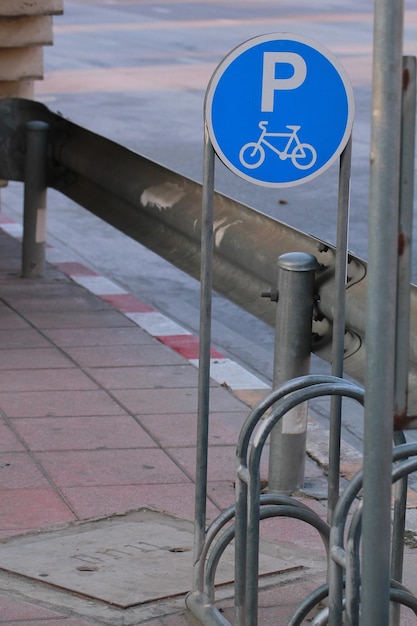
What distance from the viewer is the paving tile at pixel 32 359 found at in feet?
24.5

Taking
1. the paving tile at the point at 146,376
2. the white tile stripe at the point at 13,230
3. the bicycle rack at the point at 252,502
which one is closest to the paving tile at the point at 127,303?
the paving tile at the point at 146,376

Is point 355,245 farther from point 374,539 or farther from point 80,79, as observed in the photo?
point 80,79

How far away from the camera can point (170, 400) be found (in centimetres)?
690

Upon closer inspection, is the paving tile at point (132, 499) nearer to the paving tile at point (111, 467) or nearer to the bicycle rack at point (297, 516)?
the paving tile at point (111, 467)

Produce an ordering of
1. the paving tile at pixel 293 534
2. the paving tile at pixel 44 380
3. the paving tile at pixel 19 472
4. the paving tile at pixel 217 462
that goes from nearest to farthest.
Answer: the paving tile at pixel 293 534
the paving tile at pixel 19 472
the paving tile at pixel 217 462
the paving tile at pixel 44 380

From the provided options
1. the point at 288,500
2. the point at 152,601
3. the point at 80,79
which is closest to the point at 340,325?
the point at 288,500

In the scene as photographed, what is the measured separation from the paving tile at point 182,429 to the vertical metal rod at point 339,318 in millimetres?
1659

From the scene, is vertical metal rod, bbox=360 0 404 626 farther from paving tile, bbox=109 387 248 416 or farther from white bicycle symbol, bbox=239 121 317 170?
paving tile, bbox=109 387 248 416

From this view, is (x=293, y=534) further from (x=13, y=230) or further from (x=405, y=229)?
(x=13, y=230)

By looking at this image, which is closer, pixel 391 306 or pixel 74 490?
pixel 391 306

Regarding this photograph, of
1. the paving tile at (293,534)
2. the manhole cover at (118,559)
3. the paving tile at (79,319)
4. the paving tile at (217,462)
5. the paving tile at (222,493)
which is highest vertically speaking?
the paving tile at (79,319)

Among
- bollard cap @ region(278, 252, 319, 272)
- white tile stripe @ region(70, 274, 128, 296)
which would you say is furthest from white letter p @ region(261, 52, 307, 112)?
white tile stripe @ region(70, 274, 128, 296)

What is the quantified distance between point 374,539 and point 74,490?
2583 millimetres

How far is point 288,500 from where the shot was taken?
14.2ft
